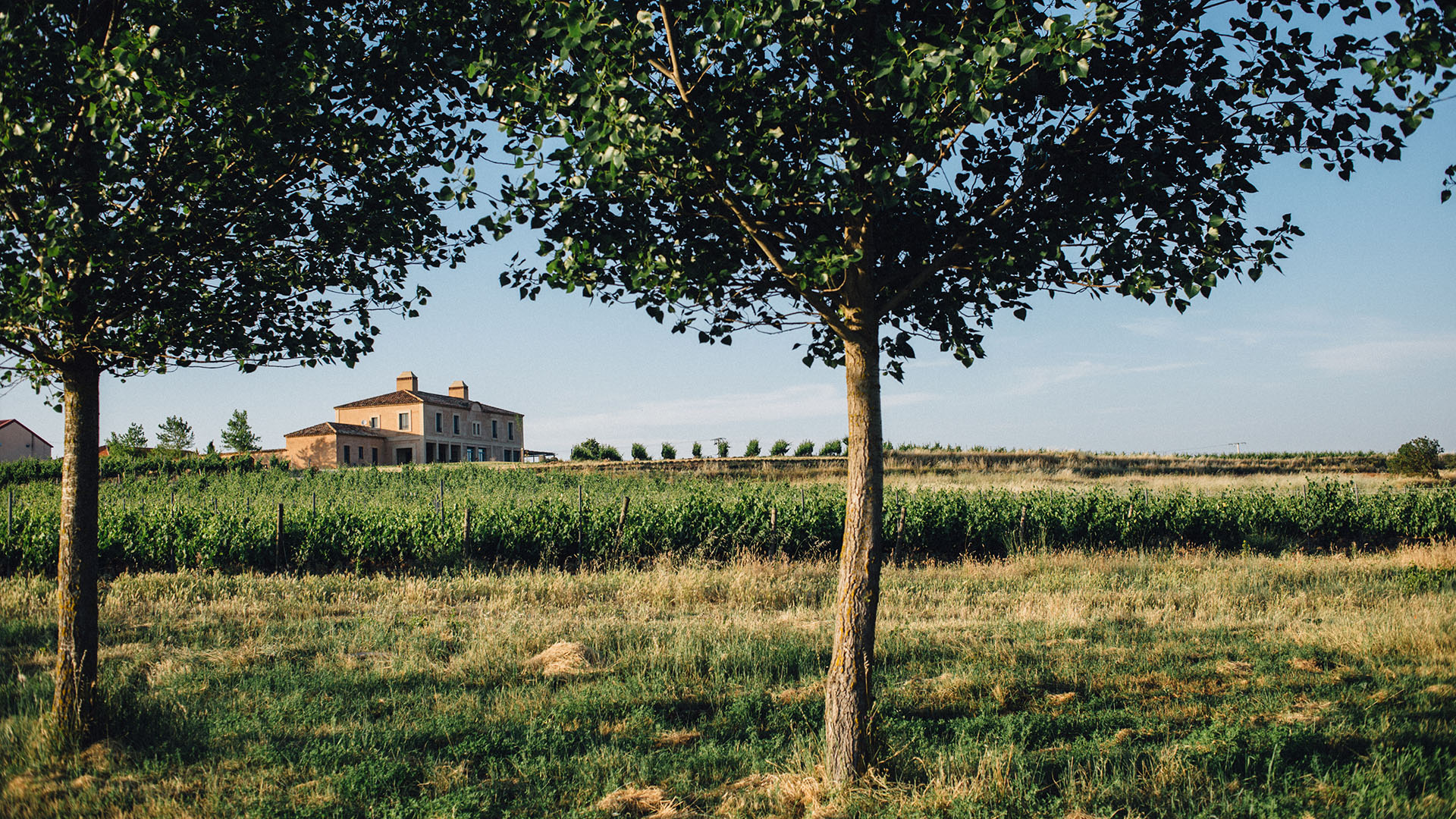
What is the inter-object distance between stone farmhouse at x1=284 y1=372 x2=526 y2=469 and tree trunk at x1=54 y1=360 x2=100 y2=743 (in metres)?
54.1

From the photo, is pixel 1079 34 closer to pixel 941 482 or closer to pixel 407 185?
pixel 407 185

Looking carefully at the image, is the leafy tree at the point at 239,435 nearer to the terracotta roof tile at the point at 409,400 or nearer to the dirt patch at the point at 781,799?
the terracotta roof tile at the point at 409,400

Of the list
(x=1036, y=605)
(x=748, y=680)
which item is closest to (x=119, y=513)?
(x=748, y=680)

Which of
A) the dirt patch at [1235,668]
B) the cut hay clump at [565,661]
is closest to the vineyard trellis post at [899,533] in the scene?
the dirt patch at [1235,668]

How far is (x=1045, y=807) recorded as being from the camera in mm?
4824

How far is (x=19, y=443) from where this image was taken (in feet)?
231

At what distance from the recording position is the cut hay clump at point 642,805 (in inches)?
193

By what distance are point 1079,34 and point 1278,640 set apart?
856 centimetres

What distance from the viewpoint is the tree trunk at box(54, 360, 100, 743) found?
6090 mm

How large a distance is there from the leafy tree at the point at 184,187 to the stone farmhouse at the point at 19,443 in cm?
8084

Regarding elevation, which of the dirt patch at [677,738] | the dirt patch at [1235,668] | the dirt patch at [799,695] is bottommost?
the dirt patch at [1235,668]

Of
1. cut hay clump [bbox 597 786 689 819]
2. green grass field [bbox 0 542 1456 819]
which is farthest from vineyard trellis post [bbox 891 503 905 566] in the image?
cut hay clump [bbox 597 786 689 819]

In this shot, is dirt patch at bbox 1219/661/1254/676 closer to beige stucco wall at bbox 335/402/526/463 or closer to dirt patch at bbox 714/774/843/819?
dirt patch at bbox 714/774/843/819

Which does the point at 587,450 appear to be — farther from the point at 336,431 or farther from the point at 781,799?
the point at 781,799
